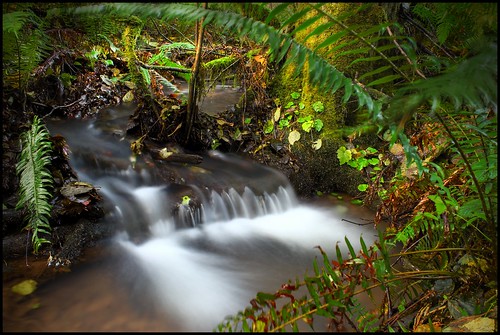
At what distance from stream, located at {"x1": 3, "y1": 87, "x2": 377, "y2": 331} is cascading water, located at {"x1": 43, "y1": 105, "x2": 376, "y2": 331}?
0.03 feet

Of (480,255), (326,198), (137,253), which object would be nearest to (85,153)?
(137,253)

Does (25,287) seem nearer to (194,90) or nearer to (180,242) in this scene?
(180,242)

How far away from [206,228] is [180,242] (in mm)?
334

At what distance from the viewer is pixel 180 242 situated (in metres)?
2.98

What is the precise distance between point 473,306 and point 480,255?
30 centimetres

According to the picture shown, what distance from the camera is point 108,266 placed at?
238 centimetres

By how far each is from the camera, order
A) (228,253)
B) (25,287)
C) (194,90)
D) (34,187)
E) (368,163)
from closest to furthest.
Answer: (25,287) → (34,187) → (228,253) → (194,90) → (368,163)

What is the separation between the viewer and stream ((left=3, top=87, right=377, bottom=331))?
161 centimetres

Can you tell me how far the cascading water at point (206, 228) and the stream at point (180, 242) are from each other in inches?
0.4

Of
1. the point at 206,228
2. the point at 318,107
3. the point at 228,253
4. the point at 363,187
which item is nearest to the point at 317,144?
the point at 318,107

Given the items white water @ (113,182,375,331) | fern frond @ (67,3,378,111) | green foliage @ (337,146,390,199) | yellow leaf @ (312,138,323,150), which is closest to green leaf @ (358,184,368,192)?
green foliage @ (337,146,390,199)

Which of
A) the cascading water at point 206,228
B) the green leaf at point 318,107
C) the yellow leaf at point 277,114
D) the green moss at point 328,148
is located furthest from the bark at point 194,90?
the green leaf at point 318,107

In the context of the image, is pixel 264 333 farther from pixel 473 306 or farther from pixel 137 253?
pixel 137 253

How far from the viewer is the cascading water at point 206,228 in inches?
90.5
